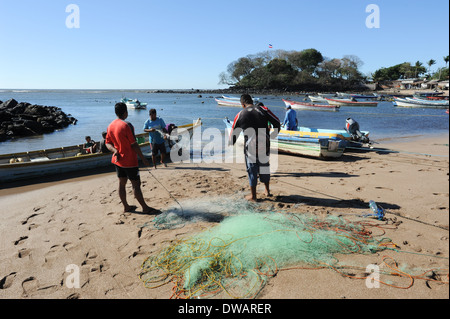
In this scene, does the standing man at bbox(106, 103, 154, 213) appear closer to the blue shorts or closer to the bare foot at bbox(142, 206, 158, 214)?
the bare foot at bbox(142, 206, 158, 214)

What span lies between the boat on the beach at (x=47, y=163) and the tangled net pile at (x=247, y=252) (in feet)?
24.3

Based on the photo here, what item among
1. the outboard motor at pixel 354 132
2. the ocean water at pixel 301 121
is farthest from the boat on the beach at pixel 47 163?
the ocean water at pixel 301 121

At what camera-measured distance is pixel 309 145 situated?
34.2 feet

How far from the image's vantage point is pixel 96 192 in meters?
7.25

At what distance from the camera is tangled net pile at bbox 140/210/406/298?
10.8 ft

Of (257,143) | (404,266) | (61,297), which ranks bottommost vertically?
(61,297)

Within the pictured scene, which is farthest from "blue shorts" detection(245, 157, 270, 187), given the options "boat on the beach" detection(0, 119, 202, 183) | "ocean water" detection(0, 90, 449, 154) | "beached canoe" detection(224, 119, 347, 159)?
"boat on the beach" detection(0, 119, 202, 183)

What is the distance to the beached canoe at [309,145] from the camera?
1005 centimetres

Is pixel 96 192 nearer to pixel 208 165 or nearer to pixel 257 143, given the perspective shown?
pixel 208 165

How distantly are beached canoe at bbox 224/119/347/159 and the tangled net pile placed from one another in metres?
5.85

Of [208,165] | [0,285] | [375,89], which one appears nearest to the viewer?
[0,285]

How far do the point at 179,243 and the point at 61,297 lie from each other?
166cm
